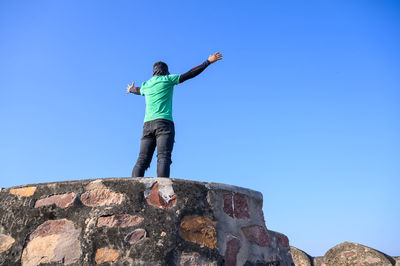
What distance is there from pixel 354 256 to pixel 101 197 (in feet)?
20.4

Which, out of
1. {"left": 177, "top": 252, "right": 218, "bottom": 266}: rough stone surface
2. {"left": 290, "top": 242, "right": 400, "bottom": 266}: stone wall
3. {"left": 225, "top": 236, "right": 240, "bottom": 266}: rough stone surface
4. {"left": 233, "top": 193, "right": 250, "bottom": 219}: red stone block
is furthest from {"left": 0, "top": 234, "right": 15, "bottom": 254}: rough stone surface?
{"left": 290, "top": 242, "right": 400, "bottom": 266}: stone wall

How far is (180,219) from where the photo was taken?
98.1 inches

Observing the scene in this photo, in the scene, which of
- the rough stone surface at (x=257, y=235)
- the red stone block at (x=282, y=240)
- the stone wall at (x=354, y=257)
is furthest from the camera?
the stone wall at (x=354, y=257)

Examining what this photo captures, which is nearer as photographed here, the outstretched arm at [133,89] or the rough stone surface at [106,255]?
the rough stone surface at [106,255]

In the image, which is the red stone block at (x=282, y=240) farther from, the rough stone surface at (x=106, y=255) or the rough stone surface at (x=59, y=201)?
the rough stone surface at (x=59, y=201)

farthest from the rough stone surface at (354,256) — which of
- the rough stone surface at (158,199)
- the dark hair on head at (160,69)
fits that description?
the rough stone surface at (158,199)

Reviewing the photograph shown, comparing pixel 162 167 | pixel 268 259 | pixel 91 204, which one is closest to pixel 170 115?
pixel 162 167

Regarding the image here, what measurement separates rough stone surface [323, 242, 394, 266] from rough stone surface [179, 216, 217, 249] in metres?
5.64

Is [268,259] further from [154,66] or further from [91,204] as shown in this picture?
[154,66]

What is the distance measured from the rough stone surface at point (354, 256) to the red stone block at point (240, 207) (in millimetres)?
5250

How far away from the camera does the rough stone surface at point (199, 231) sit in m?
2.48

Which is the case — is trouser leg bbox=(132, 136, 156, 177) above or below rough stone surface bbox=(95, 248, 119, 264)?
above

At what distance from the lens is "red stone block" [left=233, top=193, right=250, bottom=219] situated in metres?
2.83

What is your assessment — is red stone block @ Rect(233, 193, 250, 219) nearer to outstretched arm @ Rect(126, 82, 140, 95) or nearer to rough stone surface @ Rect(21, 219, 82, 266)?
rough stone surface @ Rect(21, 219, 82, 266)
